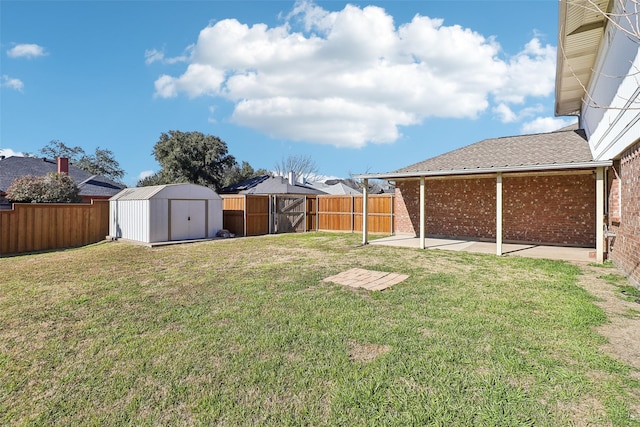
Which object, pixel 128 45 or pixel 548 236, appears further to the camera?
pixel 128 45

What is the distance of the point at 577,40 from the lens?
26.3 feet

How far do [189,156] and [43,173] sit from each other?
9.97m

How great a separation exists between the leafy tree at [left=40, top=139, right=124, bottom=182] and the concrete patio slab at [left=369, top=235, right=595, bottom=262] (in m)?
41.3

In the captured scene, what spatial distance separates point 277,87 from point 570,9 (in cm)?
1876

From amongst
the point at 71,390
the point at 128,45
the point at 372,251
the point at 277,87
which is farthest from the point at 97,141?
the point at 71,390

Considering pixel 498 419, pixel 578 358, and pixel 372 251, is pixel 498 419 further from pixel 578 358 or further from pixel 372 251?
pixel 372 251

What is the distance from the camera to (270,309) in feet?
14.5

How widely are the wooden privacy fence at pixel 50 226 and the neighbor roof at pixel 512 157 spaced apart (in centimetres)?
1117

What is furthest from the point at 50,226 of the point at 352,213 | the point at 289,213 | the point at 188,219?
the point at 352,213

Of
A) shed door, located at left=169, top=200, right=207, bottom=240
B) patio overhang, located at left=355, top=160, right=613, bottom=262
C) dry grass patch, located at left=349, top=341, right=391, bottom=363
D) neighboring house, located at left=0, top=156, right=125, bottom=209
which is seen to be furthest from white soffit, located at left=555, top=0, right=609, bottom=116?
neighboring house, located at left=0, top=156, right=125, bottom=209

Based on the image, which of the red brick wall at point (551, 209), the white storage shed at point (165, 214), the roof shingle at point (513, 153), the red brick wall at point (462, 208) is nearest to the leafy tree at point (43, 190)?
the white storage shed at point (165, 214)

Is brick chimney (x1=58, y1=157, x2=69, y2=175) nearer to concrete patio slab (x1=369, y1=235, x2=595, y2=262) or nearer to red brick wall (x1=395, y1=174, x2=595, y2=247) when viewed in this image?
concrete patio slab (x1=369, y1=235, x2=595, y2=262)

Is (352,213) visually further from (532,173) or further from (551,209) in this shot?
(532,173)

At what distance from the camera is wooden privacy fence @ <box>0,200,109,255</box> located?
10.7 m
